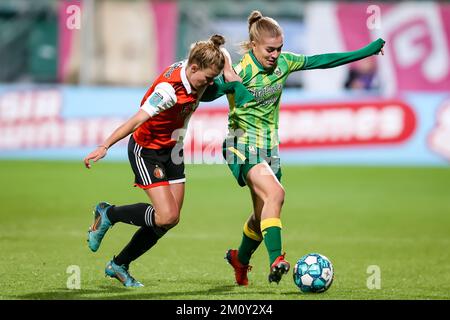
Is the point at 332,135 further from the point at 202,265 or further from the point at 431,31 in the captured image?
the point at 202,265

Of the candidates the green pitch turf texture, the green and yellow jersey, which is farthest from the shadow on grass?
the green and yellow jersey

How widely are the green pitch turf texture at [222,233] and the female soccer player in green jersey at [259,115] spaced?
0.64 meters

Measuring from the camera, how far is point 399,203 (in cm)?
1425

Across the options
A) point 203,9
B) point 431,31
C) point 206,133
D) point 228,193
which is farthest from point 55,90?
point 431,31

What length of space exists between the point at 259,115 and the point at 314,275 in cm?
144

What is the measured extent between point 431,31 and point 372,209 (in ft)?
31.9

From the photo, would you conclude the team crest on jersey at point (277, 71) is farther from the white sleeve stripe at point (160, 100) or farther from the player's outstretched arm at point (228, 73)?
the white sleeve stripe at point (160, 100)

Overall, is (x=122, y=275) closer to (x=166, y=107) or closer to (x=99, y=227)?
(x=99, y=227)

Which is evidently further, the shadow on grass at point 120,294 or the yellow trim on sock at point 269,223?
the yellow trim on sock at point 269,223

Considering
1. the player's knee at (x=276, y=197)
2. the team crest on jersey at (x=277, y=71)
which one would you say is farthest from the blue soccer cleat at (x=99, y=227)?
the team crest on jersey at (x=277, y=71)

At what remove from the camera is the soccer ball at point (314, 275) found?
690cm

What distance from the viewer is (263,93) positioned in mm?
7488

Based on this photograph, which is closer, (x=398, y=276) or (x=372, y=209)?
(x=398, y=276)
